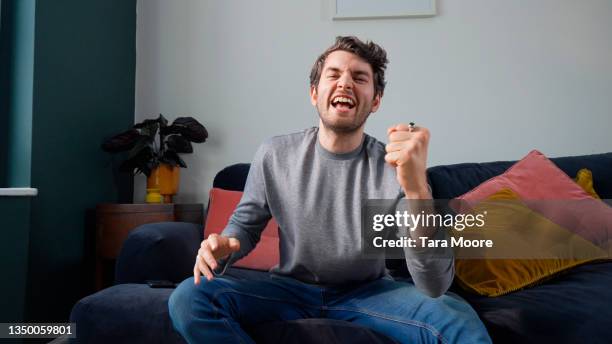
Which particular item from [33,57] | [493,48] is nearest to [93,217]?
[33,57]

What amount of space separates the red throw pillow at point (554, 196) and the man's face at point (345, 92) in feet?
2.31

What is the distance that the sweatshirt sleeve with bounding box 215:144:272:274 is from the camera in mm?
1329

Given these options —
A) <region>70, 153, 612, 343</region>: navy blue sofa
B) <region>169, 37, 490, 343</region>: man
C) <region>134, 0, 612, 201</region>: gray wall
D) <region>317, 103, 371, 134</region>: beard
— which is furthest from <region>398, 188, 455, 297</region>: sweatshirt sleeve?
<region>134, 0, 612, 201</region>: gray wall

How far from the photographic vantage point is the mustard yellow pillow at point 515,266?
1.51 m

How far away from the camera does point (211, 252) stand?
3.70 ft

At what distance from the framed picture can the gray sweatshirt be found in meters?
1.40

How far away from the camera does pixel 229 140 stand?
2738mm

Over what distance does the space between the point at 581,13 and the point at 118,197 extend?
273 centimetres

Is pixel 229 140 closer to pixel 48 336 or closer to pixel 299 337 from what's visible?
pixel 48 336

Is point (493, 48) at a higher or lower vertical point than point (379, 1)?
lower

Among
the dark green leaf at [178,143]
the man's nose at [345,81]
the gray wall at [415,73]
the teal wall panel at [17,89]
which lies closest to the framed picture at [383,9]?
the gray wall at [415,73]

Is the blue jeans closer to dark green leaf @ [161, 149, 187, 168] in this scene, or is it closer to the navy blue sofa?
the navy blue sofa

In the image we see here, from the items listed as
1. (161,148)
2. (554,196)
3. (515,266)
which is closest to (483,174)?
(554,196)

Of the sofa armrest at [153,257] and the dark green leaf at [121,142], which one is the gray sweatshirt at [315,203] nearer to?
the sofa armrest at [153,257]
